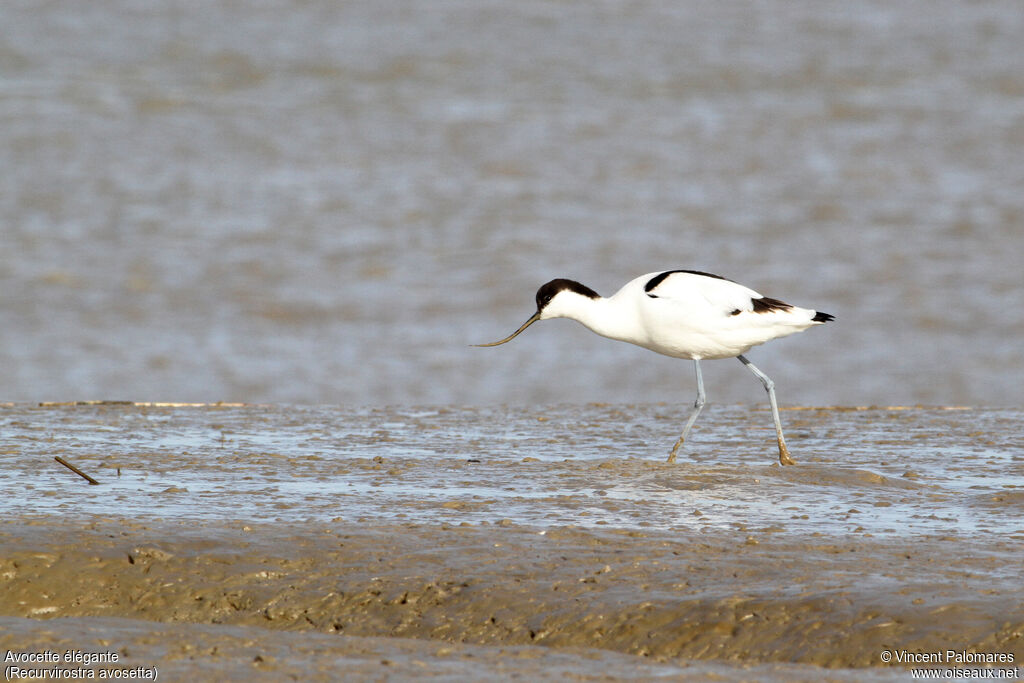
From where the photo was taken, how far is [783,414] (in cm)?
756

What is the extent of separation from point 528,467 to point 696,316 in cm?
104

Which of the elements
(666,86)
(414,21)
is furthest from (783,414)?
(414,21)

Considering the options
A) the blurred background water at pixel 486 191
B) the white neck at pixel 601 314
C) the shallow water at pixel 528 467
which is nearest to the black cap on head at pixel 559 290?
the white neck at pixel 601 314

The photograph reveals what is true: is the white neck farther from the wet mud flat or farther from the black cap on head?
the wet mud flat

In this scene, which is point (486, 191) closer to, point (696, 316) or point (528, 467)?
point (696, 316)

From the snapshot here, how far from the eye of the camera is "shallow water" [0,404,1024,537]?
16.0 feet

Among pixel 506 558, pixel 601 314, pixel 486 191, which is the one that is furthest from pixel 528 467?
pixel 486 191

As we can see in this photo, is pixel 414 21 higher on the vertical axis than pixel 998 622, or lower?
higher

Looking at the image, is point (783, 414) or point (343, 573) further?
point (783, 414)

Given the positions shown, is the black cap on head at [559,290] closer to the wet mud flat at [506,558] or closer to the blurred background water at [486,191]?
the wet mud flat at [506,558]

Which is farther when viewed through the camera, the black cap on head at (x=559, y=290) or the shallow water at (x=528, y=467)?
the black cap on head at (x=559, y=290)

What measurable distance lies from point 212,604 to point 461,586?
696mm

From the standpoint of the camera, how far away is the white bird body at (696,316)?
6.26 metres

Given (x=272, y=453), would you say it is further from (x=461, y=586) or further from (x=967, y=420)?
(x=967, y=420)
